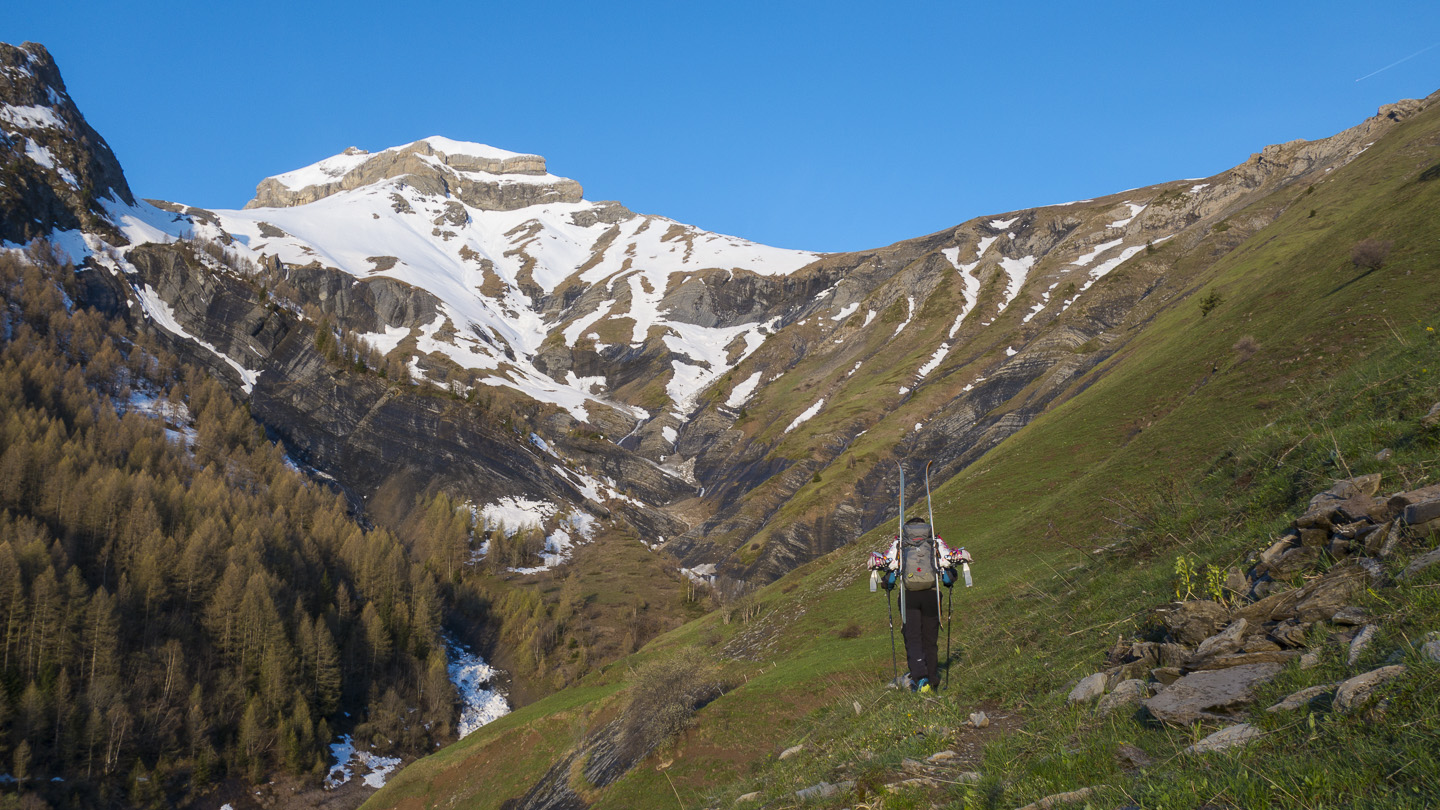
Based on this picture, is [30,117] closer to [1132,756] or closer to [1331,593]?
[1132,756]

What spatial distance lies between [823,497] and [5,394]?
113458 millimetres

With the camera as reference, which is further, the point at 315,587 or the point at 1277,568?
the point at 315,587

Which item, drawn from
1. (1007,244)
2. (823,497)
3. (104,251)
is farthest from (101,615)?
(1007,244)

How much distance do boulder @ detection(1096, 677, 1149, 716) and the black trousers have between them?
5688 millimetres

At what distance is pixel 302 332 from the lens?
158125 mm

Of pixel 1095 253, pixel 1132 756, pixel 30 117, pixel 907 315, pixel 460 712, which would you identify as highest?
pixel 30 117

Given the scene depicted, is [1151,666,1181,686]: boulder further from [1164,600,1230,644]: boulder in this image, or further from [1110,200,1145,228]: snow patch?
[1110,200,1145,228]: snow patch

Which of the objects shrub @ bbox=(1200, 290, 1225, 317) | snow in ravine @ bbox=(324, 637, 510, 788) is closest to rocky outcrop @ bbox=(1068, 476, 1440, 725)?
shrub @ bbox=(1200, 290, 1225, 317)

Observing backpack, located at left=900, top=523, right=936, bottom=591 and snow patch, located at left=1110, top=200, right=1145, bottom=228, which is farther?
snow patch, located at left=1110, top=200, right=1145, bottom=228

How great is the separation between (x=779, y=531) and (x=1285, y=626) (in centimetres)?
8237

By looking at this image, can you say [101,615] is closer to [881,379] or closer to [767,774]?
[767,774]

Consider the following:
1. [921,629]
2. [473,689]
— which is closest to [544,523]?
[473,689]

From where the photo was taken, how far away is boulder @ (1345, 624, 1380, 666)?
5777 millimetres

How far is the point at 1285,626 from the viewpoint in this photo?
6922 mm
